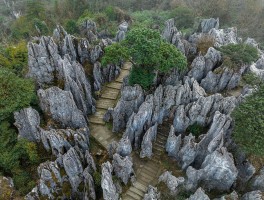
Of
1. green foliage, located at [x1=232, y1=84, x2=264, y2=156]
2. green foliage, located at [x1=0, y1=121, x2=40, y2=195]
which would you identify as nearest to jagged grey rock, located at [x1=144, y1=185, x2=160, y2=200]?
green foliage, located at [x1=232, y1=84, x2=264, y2=156]

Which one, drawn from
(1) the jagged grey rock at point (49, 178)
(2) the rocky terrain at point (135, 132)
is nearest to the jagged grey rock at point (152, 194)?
(2) the rocky terrain at point (135, 132)

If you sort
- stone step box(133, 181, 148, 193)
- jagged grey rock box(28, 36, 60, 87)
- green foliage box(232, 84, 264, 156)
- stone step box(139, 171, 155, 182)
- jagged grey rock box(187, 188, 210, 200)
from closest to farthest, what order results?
jagged grey rock box(187, 188, 210, 200) → green foliage box(232, 84, 264, 156) → stone step box(133, 181, 148, 193) → stone step box(139, 171, 155, 182) → jagged grey rock box(28, 36, 60, 87)

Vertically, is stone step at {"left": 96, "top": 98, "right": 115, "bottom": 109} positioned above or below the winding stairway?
above

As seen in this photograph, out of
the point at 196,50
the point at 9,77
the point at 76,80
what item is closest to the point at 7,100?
the point at 9,77

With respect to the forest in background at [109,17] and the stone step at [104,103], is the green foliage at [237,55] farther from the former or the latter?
the stone step at [104,103]

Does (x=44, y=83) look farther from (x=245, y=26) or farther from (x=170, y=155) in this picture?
(x=245, y=26)

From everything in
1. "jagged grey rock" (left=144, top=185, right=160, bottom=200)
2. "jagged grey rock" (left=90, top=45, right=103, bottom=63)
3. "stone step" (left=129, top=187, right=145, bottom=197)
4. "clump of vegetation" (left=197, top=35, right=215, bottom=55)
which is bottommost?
"stone step" (left=129, top=187, right=145, bottom=197)

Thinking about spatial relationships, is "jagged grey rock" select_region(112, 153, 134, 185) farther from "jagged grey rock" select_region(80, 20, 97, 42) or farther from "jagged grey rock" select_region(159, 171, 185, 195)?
"jagged grey rock" select_region(80, 20, 97, 42)
